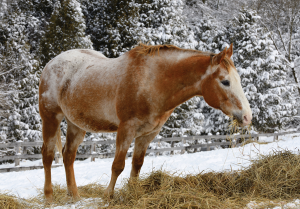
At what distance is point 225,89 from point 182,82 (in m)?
0.52

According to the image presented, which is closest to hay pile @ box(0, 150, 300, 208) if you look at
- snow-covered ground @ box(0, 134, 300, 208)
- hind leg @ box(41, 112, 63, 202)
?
snow-covered ground @ box(0, 134, 300, 208)

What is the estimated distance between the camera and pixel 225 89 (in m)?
2.88

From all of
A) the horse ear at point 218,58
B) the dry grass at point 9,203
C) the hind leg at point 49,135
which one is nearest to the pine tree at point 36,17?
the hind leg at point 49,135

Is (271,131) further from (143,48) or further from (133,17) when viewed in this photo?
(143,48)

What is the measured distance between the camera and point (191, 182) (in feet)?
11.8

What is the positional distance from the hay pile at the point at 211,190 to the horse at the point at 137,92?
0.23 metres

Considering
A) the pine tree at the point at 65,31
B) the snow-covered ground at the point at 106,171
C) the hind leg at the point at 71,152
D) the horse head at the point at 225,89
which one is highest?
the pine tree at the point at 65,31

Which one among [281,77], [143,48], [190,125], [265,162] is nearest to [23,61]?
[190,125]

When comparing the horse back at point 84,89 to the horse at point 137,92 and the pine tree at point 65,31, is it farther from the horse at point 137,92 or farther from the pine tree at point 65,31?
the pine tree at point 65,31

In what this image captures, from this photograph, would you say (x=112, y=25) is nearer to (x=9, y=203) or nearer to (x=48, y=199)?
(x=48, y=199)

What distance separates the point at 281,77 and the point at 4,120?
1751cm

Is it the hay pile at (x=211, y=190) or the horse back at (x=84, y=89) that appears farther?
the horse back at (x=84, y=89)

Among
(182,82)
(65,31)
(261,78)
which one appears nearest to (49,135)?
(182,82)

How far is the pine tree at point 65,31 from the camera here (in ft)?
48.4
